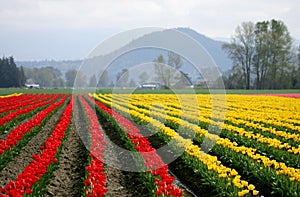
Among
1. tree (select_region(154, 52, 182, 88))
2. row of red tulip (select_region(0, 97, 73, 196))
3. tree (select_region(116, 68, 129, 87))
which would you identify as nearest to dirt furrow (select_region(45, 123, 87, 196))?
row of red tulip (select_region(0, 97, 73, 196))

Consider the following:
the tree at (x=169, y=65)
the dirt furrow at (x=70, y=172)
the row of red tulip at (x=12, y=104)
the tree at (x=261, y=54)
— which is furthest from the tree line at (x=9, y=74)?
the dirt furrow at (x=70, y=172)

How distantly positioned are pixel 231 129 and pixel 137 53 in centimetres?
410

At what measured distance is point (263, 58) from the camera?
2628 inches

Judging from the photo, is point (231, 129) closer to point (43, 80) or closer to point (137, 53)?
point (137, 53)

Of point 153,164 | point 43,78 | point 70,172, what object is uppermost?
point 43,78

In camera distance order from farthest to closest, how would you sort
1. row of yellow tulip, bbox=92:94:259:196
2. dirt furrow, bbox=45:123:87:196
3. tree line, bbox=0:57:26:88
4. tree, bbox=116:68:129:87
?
tree line, bbox=0:57:26:88 → tree, bbox=116:68:129:87 → dirt furrow, bbox=45:123:87:196 → row of yellow tulip, bbox=92:94:259:196

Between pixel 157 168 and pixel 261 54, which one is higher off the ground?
pixel 261 54

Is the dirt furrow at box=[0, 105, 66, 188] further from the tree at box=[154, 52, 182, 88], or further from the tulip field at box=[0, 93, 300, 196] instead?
the tree at box=[154, 52, 182, 88]

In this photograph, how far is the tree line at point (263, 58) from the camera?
208 feet

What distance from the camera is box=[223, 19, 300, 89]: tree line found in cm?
6342

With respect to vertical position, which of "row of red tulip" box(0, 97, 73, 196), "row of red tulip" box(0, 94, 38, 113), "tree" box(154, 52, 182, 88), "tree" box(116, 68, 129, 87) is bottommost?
"row of red tulip" box(0, 94, 38, 113)

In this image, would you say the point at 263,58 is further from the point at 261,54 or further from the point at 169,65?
the point at 169,65

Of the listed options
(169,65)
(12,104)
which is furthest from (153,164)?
(12,104)

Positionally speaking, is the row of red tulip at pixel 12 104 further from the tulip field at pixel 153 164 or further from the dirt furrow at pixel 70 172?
the dirt furrow at pixel 70 172
